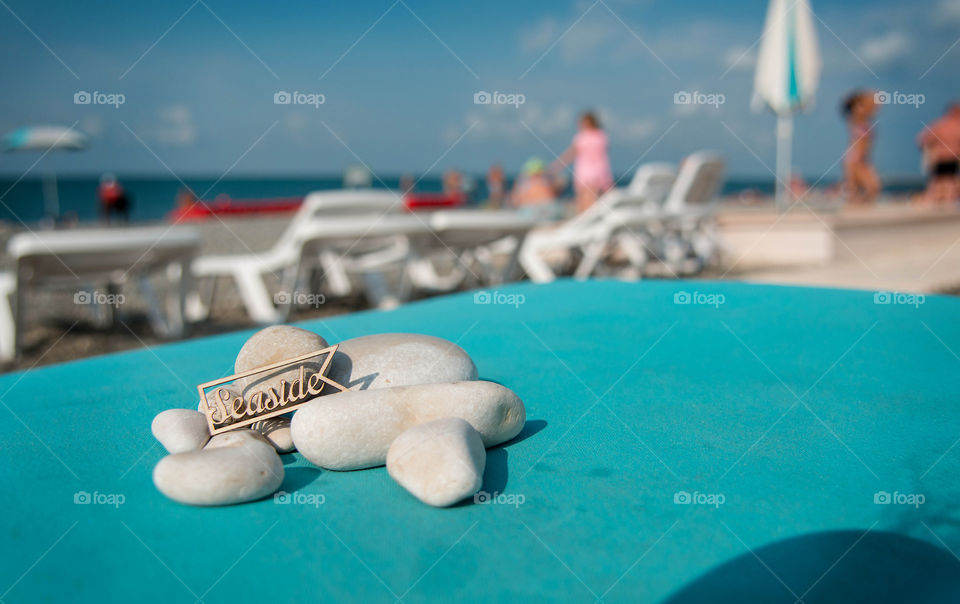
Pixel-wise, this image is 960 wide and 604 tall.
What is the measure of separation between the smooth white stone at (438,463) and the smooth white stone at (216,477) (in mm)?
226

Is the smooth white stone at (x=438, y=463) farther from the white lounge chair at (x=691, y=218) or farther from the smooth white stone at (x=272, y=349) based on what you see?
the white lounge chair at (x=691, y=218)

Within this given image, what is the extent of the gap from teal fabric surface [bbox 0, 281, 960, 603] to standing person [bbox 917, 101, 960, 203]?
1274cm

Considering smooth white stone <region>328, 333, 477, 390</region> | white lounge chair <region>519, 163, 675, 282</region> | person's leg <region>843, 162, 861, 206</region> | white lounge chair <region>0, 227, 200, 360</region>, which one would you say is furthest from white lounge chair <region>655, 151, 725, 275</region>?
smooth white stone <region>328, 333, 477, 390</region>

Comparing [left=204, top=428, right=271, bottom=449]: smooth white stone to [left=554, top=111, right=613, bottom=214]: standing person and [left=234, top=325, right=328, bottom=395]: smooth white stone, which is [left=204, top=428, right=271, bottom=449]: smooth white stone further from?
[left=554, top=111, right=613, bottom=214]: standing person

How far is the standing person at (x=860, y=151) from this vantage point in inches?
456

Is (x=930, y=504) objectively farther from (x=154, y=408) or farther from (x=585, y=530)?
(x=154, y=408)

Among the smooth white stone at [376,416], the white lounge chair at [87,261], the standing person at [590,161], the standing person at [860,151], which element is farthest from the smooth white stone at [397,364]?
the standing person at [860,151]

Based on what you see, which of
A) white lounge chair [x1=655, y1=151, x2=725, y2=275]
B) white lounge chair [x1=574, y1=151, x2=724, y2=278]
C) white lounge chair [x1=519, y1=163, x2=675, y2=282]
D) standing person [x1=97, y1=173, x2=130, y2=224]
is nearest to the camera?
white lounge chair [x1=519, y1=163, x2=675, y2=282]

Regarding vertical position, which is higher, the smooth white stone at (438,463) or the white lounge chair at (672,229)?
the smooth white stone at (438,463)

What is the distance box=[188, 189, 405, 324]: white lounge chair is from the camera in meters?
5.93

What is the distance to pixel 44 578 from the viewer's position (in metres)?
1.06

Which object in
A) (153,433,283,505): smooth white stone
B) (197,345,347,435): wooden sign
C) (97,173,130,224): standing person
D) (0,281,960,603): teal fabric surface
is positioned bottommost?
(97,173,130,224): standing person

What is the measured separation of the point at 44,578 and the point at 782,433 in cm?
142

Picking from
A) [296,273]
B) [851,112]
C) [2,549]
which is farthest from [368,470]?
[851,112]
